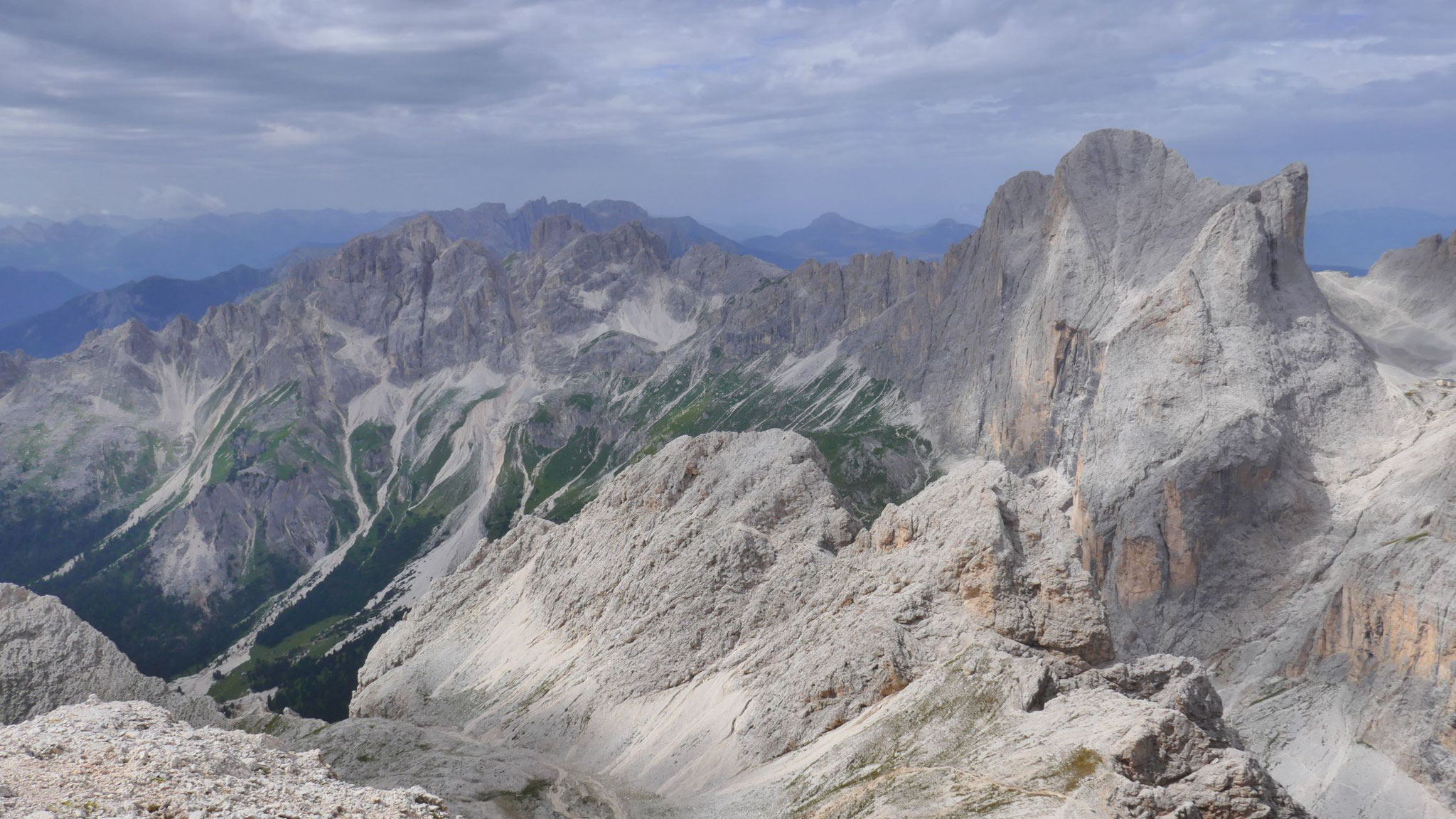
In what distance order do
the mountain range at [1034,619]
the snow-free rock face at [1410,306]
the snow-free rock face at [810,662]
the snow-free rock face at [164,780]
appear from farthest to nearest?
the snow-free rock face at [1410,306] → the mountain range at [1034,619] → the snow-free rock face at [810,662] → the snow-free rock face at [164,780]

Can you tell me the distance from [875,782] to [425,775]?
46.4 m

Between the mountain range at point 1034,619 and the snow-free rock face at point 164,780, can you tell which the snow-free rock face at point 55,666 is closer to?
the mountain range at point 1034,619

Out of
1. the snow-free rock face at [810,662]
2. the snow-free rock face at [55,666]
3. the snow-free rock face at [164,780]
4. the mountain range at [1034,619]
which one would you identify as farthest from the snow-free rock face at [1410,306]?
the snow-free rock face at [55,666]

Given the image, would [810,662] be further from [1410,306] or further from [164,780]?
[1410,306]

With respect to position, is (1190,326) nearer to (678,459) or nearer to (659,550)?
(678,459)

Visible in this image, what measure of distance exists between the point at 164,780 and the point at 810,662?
170 feet

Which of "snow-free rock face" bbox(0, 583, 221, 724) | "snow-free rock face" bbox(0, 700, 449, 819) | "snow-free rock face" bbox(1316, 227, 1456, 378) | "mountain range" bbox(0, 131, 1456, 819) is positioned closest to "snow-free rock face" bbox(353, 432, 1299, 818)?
"mountain range" bbox(0, 131, 1456, 819)

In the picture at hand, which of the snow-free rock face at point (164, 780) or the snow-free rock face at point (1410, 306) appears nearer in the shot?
the snow-free rock face at point (164, 780)

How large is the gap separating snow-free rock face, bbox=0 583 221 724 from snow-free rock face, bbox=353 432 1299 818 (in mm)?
33704

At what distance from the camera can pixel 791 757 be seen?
6956cm

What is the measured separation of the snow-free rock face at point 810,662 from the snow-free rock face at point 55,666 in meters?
33.7

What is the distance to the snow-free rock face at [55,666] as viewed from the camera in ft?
262

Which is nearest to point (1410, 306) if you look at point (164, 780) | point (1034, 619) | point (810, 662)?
point (1034, 619)

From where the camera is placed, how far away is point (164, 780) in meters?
36.9
